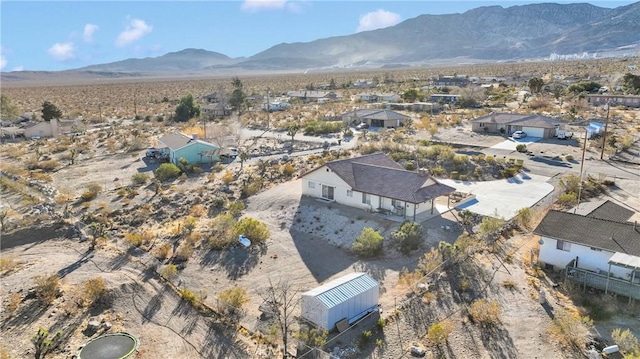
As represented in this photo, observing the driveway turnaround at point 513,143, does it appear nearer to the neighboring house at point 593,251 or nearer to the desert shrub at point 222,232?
the neighboring house at point 593,251

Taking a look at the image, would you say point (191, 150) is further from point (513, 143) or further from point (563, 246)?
point (563, 246)

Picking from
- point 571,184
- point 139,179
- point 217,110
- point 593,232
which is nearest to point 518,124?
point 571,184

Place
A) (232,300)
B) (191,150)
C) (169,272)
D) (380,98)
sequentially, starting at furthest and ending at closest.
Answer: (380,98) < (191,150) < (169,272) < (232,300)

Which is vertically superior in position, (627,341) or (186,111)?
(186,111)

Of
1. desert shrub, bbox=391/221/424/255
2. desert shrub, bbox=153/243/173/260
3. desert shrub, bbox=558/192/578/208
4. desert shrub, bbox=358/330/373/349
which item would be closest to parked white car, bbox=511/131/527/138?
desert shrub, bbox=558/192/578/208

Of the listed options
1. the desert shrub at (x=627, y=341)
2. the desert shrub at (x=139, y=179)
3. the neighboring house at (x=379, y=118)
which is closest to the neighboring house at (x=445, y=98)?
the neighboring house at (x=379, y=118)

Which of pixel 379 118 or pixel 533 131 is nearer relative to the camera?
pixel 533 131

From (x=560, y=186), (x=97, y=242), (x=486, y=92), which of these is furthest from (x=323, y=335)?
(x=486, y=92)
